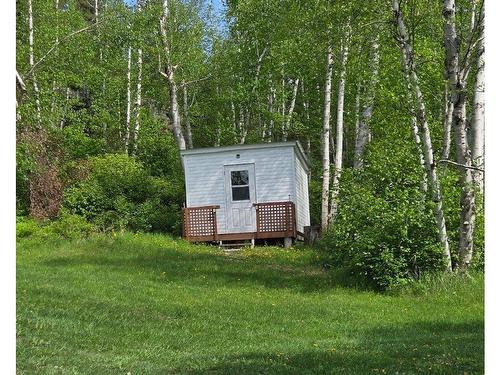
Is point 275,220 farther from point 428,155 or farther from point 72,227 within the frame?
point 428,155

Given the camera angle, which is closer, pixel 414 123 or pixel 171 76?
pixel 414 123

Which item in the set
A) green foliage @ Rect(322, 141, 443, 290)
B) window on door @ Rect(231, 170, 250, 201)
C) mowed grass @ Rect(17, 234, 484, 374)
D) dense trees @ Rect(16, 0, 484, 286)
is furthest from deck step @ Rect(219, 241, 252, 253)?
green foliage @ Rect(322, 141, 443, 290)

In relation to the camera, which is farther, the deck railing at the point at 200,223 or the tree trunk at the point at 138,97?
the tree trunk at the point at 138,97

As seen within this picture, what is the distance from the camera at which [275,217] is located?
18141 millimetres

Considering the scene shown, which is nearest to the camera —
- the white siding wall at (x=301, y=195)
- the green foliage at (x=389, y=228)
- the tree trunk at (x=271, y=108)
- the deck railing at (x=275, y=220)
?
the green foliage at (x=389, y=228)

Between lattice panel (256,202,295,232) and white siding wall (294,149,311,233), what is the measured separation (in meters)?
0.70

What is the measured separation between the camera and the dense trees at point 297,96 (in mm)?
11000

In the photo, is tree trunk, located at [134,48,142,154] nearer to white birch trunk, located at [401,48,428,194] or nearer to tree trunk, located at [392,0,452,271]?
white birch trunk, located at [401,48,428,194]

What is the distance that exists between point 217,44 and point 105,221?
33.9ft

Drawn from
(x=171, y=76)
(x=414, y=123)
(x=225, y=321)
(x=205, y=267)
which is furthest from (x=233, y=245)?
Answer: (x=225, y=321)

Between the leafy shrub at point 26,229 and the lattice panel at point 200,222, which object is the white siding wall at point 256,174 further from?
the leafy shrub at point 26,229

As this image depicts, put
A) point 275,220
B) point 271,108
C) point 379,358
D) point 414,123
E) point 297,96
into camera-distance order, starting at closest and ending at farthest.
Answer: point 379,358, point 414,123, point 275,220, point 271,108, point 297,96

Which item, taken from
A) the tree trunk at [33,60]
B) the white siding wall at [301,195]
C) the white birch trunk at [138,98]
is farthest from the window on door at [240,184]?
the white birch trunk at [138,98]

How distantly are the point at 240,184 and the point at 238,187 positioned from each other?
0.36 feet
